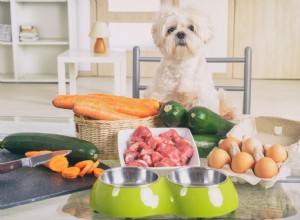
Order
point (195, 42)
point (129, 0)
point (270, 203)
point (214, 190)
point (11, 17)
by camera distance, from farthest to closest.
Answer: point (129, 0)
point (11, 17)
point (195, 42)
point (270, 203)
point (214, 190)

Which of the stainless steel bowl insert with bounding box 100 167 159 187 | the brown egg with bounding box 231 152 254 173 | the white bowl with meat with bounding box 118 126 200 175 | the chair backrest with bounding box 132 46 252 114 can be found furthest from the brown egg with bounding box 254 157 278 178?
the chair backrest with bounding box 132 46 252 114

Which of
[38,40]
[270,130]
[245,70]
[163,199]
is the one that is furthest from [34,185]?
[38,40]

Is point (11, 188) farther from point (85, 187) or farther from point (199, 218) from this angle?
point (199, 218)

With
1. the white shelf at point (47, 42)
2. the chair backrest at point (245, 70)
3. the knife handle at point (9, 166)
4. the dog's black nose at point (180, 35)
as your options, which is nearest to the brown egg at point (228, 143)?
the knife handle at point (9, 166)

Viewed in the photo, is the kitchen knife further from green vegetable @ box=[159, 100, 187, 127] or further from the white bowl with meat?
green vegetable @ box=[159, 100, 187, 127]

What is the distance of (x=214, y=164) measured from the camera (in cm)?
116

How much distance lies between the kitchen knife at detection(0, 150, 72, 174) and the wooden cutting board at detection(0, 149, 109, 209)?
0.04 metres

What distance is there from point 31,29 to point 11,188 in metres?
5.30

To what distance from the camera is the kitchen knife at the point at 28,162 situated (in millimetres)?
1111

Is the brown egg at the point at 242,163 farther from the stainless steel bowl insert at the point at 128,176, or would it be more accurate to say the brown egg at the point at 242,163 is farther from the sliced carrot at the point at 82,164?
the sliced carrot at the point at 82,164

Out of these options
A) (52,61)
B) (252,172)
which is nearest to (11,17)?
(52,61)

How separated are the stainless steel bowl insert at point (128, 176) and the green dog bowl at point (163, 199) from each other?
0.02 metres

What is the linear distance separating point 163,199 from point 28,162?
344 mm

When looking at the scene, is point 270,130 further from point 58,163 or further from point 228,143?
point 58,163
